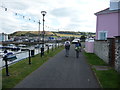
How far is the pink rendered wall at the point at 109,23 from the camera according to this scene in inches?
762

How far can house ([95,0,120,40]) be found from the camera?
19.2 metres

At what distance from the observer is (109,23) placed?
20.0m

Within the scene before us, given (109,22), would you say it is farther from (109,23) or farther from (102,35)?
(102,35)

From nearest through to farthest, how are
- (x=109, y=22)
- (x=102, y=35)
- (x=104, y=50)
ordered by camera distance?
(x=104, y=50)
(x=109, y=22)
(x=102, y=35)

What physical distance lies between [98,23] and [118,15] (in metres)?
2.98

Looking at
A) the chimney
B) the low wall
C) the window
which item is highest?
the chimney

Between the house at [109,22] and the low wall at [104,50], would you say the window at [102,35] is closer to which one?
the house at [109,22]

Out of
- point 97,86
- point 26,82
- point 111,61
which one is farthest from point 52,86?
point 111,61

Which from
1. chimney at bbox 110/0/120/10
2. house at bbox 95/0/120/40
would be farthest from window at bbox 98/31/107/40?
chimney at bbox 110/0/120/10

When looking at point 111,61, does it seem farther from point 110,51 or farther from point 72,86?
point 72,86

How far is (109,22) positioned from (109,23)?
0.12m

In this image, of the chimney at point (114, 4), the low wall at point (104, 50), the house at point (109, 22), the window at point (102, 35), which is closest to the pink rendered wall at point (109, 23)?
the house at point (109, 22)

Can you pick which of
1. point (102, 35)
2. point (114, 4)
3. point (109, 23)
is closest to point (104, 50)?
point (109, 23)

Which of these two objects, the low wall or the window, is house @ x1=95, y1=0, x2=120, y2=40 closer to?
the window
